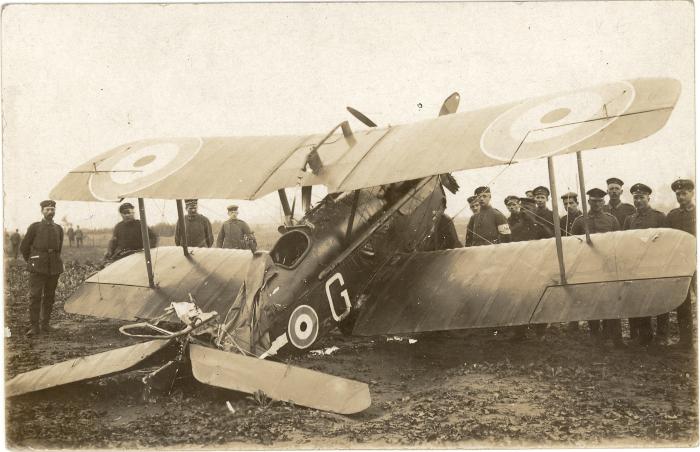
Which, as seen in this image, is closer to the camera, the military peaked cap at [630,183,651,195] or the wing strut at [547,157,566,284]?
the wing strut at [547,157,566,284]

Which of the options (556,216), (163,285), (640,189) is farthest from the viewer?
(163,285)

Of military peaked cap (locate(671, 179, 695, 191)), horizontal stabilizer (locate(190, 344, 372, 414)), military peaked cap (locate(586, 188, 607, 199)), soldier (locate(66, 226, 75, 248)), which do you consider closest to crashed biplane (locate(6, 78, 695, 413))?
horizontal stabilizer (locate(190, 344, 372, 414))

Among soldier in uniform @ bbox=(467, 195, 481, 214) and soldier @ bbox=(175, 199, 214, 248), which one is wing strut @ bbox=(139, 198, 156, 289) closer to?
soldier @ bbox=(175, 199, 214, 248)

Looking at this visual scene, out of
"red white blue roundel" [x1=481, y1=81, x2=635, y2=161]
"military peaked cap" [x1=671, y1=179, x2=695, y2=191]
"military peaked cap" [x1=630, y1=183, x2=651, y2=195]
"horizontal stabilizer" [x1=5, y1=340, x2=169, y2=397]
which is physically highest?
"red white blue roundel" [x1=481, y1=81, x2=635, y2=161]

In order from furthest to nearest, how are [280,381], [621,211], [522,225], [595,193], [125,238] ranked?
[125,238] < [522,225] < [621,211] < [595,193] < [280,381]

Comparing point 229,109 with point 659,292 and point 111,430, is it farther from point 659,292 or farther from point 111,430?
point 659,292

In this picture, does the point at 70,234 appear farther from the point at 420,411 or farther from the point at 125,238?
the point at 420,411

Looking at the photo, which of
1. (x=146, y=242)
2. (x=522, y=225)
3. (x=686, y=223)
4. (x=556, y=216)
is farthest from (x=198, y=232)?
(x=686, y=223)
